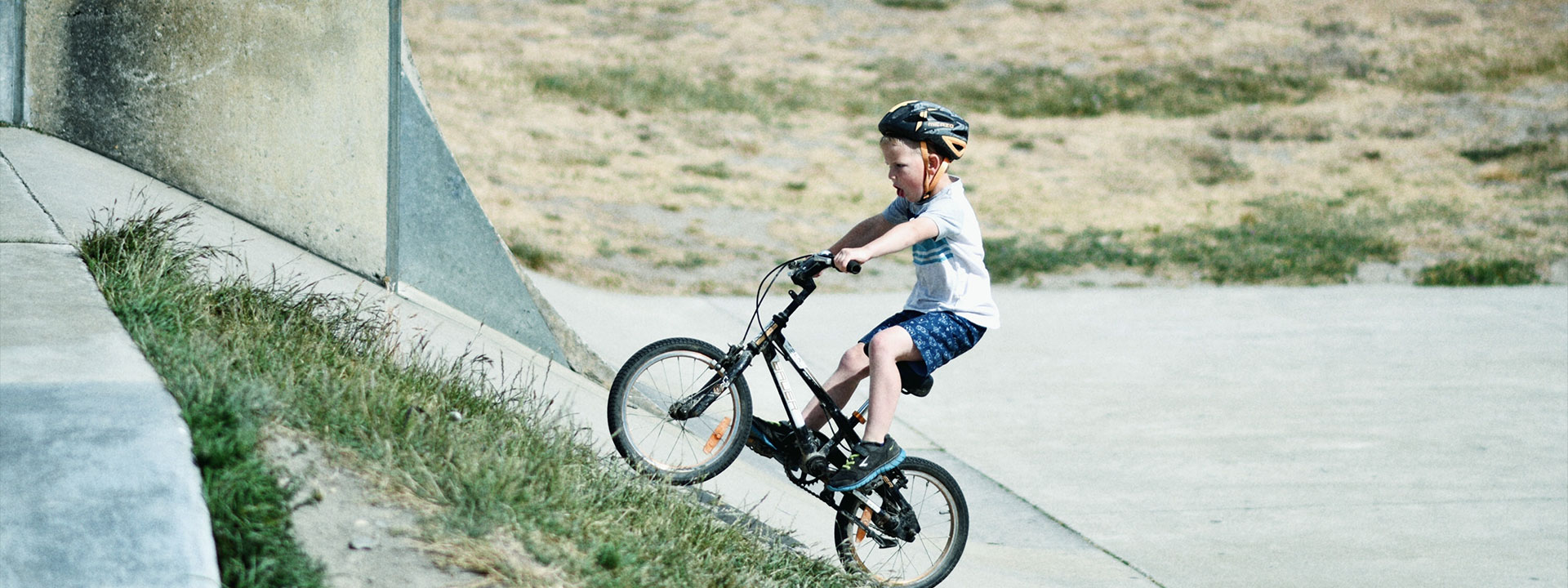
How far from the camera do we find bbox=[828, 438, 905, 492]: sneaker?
457 cm

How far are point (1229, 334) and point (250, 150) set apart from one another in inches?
301

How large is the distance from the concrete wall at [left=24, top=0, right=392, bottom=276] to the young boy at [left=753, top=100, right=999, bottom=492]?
2.91 m

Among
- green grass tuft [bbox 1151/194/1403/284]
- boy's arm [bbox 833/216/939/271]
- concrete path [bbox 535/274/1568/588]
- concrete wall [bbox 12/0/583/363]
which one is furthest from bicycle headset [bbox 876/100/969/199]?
green grass tuft [bbox 1151/194/1403/284]

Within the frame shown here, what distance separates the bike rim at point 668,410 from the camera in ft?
15.5

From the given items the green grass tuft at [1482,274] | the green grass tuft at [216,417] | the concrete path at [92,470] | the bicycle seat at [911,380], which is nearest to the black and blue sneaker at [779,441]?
the bicycle seat at [911,380]

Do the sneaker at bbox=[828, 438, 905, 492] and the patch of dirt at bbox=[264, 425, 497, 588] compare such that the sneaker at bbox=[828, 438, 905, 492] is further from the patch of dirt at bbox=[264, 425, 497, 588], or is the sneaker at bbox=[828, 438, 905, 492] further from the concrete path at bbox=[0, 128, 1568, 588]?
the patch of dirt at bbox=[264, 425, 497, 588]

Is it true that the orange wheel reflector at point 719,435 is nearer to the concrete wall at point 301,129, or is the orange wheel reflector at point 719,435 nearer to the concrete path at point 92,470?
the concrete path at point 92,470

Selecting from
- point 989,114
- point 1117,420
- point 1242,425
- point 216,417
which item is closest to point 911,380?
point 216,417

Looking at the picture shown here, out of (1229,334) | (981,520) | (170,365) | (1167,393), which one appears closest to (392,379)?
(170,365)

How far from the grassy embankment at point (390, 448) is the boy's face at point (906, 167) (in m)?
1.36

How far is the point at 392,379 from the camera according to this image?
4.54 metres

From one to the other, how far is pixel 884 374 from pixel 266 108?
3.71 meters

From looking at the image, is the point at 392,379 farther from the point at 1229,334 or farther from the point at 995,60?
the point at 995,60

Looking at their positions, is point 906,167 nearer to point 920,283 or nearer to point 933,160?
point 933,160
